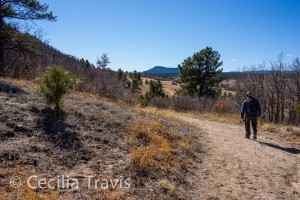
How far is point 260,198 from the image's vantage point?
208 inches

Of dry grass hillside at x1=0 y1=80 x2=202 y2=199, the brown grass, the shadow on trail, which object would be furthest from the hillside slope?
the shadow on trail

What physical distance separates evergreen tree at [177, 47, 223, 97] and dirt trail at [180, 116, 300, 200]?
68.1ft

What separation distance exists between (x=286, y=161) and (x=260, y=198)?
3331 millimetres

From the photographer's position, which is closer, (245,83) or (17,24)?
(17,24)

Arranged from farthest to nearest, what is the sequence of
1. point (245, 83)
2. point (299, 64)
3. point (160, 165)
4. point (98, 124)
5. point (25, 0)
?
point (245, 83) → point (299, 64) → point (25, 0) → point (98, 124) → point (160, 165)

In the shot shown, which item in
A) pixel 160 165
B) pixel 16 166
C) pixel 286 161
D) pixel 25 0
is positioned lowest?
pixel 286 161

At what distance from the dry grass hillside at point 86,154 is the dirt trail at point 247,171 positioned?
475mm

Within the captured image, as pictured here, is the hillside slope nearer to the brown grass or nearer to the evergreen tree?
the brown grass

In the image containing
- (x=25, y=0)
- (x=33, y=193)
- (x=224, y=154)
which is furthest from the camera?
(x=25, y=0)

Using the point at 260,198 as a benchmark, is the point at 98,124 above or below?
above

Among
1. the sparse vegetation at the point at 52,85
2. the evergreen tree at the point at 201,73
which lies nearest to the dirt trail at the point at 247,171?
the sparse vegetation at the point at 52,85

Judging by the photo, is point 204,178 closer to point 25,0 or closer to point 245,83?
point 25,0

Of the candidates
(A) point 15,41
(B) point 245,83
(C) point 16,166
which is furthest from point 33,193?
(B) point 245,83

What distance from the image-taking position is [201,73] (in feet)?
100
